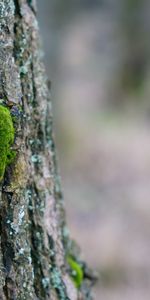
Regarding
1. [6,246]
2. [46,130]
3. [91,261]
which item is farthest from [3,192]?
[91,261]

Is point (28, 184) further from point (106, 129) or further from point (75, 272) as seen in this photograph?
point (106, 129)

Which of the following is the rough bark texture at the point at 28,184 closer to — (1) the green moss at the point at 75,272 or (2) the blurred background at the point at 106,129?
(1) the green moss at the point at 75,272

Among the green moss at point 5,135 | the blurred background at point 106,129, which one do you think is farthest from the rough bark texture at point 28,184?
the blurred background at point 106,129

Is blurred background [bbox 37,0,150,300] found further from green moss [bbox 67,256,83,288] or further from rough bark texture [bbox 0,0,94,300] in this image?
rough bark texture [bbox 0,0,94,300]

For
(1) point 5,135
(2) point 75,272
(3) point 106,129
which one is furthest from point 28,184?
(3) point 106,129

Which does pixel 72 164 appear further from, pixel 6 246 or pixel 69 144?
pixel 6 246

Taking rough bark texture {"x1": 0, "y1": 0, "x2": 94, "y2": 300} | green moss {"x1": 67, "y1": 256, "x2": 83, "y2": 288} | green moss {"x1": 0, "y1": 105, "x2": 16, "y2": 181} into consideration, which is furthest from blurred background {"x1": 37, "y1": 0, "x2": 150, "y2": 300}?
green moss {"x1": 0, "y1": 105, "x2": 16, "y2": 181}
